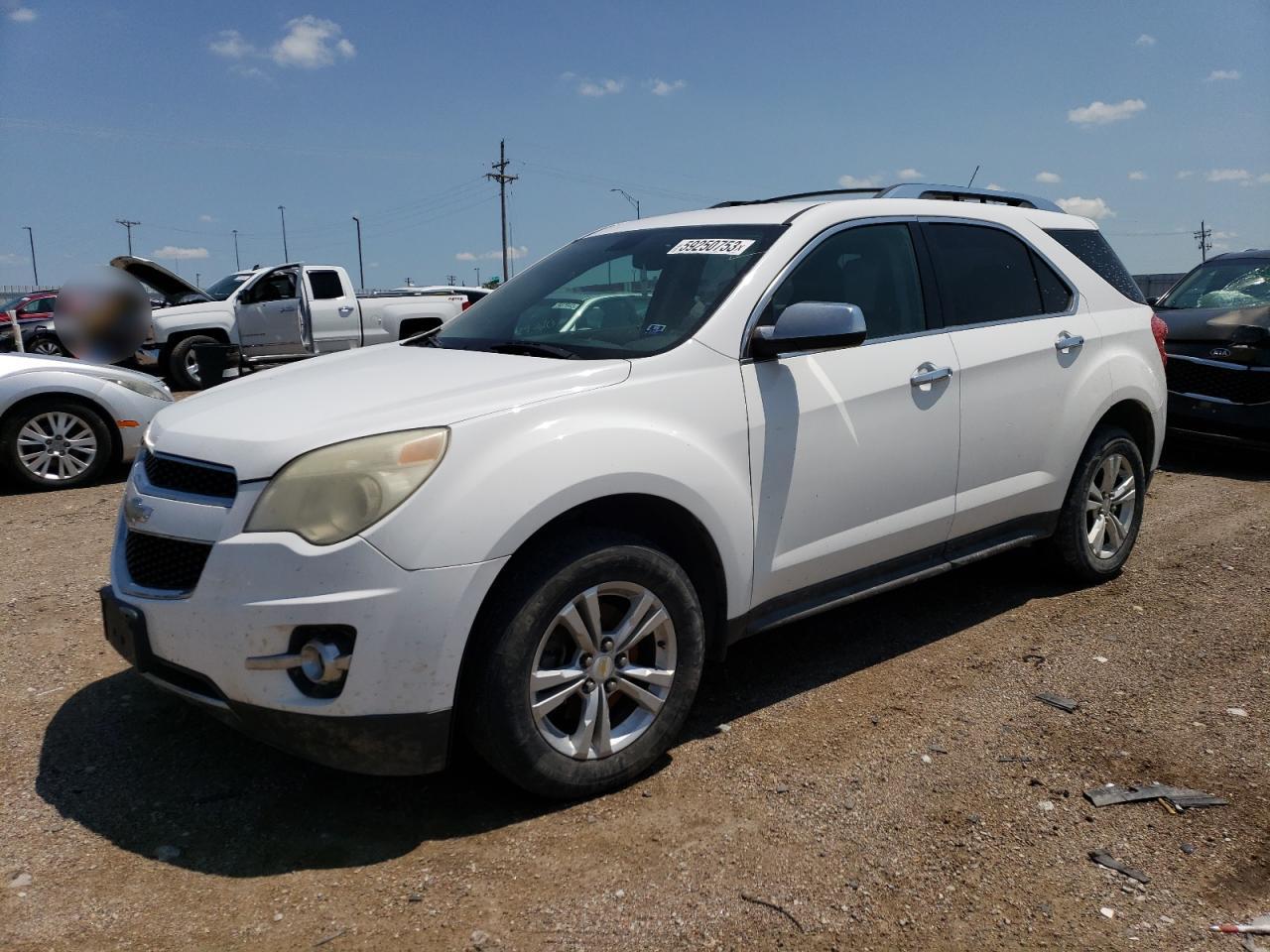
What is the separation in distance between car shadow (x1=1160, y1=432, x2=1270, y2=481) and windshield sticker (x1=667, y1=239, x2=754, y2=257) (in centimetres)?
612

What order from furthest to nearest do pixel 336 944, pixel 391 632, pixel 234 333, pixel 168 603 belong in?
1. pixel 234 333
2. pixel 168 603
3. pixel 391 632
4. pixel 336 944

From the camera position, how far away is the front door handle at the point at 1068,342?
4523 mm

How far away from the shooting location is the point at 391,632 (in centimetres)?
263

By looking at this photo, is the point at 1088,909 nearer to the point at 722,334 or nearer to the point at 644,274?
the point at 722,334

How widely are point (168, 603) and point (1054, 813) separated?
2.60 m

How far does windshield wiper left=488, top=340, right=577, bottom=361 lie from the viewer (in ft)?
11.2

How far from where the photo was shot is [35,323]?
78.8 feet

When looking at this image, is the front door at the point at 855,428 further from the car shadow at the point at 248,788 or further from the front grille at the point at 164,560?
the front grille at the point at 164,560

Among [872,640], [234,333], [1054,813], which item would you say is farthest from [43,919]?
[234,333]

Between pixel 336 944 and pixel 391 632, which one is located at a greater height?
pixel 391 632

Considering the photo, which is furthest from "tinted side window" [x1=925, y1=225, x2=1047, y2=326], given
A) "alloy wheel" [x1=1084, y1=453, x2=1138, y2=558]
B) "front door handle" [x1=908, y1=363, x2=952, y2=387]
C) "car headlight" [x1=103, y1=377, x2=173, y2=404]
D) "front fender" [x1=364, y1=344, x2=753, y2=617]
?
"car headlight" [x1=103, y1=377, x2=173, y2=404]

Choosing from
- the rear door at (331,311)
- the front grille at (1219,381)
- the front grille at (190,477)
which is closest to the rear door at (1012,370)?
the front grille at (190,477)

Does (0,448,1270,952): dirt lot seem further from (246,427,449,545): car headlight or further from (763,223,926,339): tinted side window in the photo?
(763,223,926,339): tinted side window

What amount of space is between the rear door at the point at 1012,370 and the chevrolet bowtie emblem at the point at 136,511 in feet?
9.52
